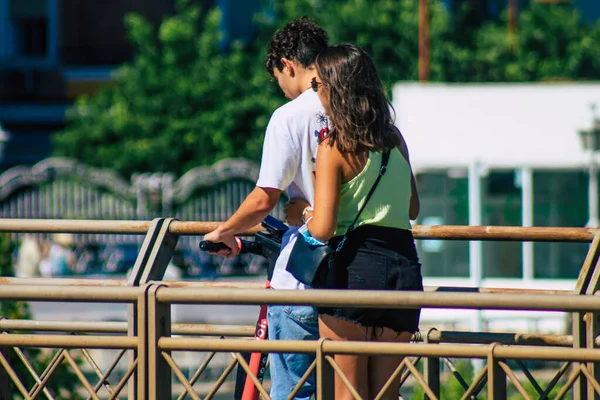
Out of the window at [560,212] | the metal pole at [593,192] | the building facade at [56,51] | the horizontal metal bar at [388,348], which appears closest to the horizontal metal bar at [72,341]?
the horizontal metal bar at [388,348]

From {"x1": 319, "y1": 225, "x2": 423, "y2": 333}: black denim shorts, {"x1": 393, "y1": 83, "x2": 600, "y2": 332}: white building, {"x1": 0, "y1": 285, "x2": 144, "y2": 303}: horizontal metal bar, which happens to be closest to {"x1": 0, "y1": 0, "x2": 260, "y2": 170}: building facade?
{"x1": 393, "y1": 83, "x2": 600, "y2": 332}: white building

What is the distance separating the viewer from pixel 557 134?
1546 centimetres

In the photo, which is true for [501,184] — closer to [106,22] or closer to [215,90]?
[215,90]

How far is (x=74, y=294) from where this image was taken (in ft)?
11.8

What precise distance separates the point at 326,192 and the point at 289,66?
0.64 meters

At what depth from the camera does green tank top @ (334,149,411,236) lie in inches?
148

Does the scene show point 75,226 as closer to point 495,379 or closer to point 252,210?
point 252,210

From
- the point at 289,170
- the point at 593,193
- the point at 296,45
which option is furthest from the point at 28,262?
the point at 289,170

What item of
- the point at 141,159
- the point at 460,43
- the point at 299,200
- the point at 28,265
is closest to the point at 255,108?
the point at 141,159

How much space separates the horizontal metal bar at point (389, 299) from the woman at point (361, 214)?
355 millimetres

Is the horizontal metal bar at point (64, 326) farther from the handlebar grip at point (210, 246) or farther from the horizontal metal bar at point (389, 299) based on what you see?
the horizontal metal bar at point (389, 299)

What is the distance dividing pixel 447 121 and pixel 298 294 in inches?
492

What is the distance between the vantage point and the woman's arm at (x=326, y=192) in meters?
3.66

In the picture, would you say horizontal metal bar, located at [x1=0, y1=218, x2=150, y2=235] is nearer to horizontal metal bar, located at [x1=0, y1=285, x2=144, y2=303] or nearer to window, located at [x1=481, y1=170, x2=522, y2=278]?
horizontal metal bar, located at [x1=0, y1=285, x2=144, y2=303]
